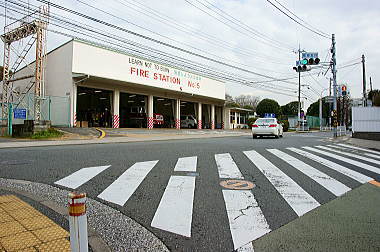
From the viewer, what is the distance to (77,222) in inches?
75.3

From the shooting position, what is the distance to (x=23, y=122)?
58.9 feet

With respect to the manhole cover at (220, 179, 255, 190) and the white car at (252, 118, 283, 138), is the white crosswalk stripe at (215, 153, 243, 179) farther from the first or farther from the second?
the white car at (252, 118, 283, 138)

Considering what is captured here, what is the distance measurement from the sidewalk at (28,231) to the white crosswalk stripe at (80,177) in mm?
1327

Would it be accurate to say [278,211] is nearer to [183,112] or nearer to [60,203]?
[60,203]

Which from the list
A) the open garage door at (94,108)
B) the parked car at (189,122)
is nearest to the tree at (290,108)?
the parked car at (189,122)

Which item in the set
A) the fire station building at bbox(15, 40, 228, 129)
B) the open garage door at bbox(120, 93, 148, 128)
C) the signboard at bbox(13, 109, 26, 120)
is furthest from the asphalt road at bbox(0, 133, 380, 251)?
the open garage door at bbox(120, 93, 148, 128)

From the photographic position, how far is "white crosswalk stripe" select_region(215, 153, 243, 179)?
610 centimetres

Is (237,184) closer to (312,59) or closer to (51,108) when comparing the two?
(312,59)

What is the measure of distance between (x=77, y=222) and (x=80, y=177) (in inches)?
161

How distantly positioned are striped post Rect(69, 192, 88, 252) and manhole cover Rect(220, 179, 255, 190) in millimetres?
3461

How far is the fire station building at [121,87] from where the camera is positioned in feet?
74.6

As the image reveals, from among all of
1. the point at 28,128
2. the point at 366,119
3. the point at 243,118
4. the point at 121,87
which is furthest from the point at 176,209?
the point at 243,118

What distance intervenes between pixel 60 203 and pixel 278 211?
10.7 feet

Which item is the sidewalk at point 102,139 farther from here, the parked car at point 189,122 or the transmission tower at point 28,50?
the parked car at point 189,122
